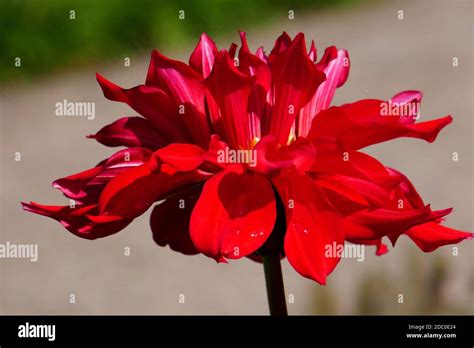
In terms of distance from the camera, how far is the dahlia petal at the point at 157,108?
1.50ft

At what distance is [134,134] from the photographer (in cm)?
49

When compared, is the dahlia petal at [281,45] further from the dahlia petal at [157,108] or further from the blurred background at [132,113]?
the blurred background at [132,113]

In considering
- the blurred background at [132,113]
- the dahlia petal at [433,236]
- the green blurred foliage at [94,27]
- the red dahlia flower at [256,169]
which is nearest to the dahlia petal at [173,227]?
the red dahlia flower at [256,169]

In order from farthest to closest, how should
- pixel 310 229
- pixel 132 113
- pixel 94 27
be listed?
1. pixel 94 27
2. pixel 132 113
3. pixel 310 229

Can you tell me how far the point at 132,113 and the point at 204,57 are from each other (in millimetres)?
1943

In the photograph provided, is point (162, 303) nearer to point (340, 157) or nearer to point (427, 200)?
point (427, 200)

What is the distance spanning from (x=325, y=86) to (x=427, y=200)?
151 cm

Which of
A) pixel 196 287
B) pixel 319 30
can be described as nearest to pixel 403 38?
pixel 319 30

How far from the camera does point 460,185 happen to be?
2059 millimetres

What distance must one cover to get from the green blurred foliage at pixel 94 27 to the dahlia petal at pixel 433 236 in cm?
215

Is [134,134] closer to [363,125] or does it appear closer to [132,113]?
[363,125]

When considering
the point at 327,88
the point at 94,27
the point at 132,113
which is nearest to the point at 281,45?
the point at 327,88

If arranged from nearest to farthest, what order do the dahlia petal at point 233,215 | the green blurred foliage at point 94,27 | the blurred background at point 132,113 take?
the dahlia petal at point 233,215
the blurred background at point 132,113
the green blurred foliage at point 94,27
